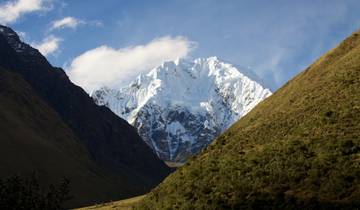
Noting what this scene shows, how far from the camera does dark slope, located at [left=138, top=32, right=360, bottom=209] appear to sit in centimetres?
4988

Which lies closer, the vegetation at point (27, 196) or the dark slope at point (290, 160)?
the vegetation at point (27, 196)

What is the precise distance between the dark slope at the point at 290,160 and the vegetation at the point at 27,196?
2412cm

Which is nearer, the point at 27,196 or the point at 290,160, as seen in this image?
the point at 27,196

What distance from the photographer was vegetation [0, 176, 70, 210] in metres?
29.2

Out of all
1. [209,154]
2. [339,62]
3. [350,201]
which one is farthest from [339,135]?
[339,62]

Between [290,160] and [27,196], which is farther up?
[290,160]

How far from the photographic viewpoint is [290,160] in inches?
2201

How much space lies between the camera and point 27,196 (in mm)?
29594

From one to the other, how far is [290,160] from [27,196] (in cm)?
3193

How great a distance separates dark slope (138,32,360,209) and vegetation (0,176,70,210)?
24121mm

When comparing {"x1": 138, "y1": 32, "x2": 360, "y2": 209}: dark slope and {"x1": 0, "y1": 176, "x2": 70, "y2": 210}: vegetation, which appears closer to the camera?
{"x1": 0, "y1": 176, "x2": 70, "y2": 210}: vegetation

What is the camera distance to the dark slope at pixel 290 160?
49.9 meters

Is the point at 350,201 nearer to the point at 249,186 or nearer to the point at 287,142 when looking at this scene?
the point at 249,186

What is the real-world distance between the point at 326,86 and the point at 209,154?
56.6 ft
